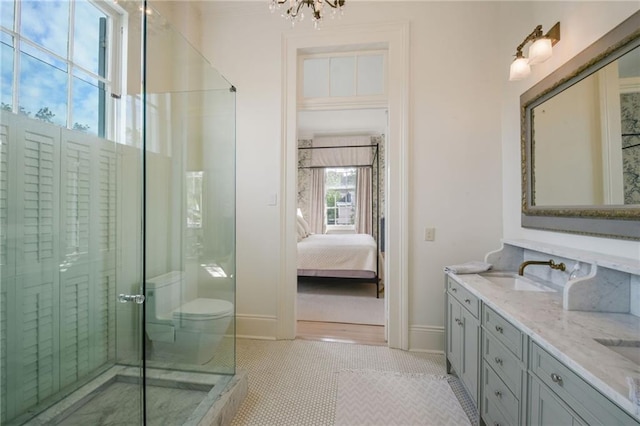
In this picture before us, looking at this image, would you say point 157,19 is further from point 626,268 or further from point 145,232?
point 626,268

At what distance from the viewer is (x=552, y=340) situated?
3.05 feet

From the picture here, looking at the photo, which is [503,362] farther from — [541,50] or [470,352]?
[541,50]

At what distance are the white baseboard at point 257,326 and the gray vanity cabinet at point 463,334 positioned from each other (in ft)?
4.85

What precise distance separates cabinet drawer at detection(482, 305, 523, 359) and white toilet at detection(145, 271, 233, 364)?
63.7 inches

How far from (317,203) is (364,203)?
1.09m

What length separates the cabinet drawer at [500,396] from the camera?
1134 mm

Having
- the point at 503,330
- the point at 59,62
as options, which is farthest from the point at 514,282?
the point at 59,62

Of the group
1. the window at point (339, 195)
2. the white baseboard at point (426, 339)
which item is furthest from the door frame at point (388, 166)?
the window at point (339, 195)

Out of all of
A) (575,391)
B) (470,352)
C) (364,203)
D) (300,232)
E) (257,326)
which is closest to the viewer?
(575,391)

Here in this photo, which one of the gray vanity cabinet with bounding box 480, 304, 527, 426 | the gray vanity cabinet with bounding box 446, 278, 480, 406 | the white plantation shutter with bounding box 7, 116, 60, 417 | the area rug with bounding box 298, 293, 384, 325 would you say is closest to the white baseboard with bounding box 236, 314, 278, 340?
the area rug with bounding box 298, 293, 384, 325

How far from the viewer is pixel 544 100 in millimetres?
1776

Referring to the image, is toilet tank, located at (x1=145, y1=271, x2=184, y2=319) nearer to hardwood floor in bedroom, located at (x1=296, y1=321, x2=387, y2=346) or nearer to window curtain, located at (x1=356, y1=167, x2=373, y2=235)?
hardwood floor in bedroom, located at (x1=296, y1=321, x2=387, y2=346)

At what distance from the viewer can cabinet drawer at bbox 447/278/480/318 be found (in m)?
1.53

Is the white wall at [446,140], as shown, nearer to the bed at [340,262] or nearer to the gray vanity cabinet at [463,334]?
the gray vanity cabinet at [463,334]
